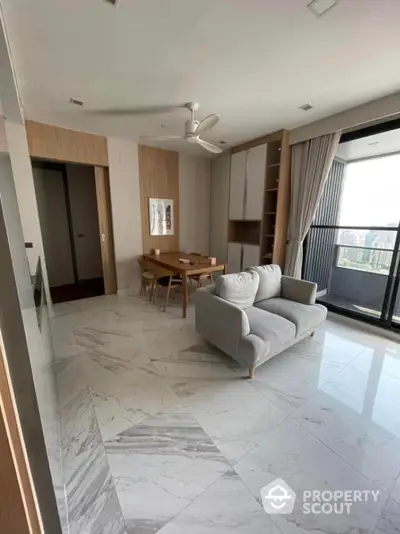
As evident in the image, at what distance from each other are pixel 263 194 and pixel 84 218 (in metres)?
3.87

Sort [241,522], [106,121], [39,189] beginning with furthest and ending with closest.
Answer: [39,189], [106,121], [241,522]

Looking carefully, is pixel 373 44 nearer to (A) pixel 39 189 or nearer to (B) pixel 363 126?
(B) pixel 363 126

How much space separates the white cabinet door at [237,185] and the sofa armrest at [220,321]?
98.7 inches

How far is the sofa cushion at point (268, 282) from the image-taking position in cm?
289

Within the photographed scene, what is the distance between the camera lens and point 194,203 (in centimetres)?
529

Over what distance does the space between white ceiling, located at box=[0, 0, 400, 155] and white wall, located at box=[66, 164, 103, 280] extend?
199cm

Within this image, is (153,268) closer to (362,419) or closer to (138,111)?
(138,111)

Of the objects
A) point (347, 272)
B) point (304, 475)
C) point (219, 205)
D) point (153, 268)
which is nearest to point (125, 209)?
point (153, 268)

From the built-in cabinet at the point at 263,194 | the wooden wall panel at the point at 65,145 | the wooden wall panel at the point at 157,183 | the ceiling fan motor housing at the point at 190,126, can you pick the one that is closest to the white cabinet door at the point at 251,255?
the built-in cabinet at the point at 263,194

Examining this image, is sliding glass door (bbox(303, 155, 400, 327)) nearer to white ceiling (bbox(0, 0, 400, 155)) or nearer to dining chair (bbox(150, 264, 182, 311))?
white ceiling (bbox(0, 0, 400, 155))

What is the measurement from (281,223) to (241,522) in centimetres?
365

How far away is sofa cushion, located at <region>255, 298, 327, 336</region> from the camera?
2476 millimetres

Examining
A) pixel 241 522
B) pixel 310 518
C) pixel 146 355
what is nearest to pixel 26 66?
pixel 146 355

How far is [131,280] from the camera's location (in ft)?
15.1
